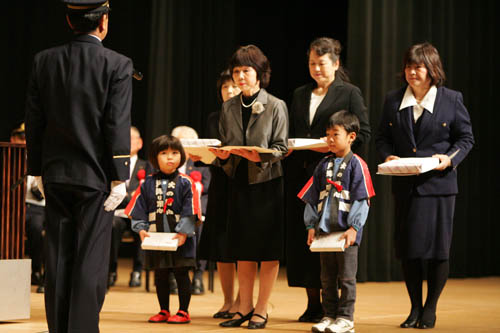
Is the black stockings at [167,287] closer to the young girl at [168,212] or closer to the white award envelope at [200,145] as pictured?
the young girl at [168,212]

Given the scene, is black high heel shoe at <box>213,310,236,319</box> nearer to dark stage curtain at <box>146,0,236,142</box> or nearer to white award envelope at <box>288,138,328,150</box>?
white award envelope at <box>288,138,328,150</box>

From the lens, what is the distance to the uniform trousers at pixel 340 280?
3600 mm

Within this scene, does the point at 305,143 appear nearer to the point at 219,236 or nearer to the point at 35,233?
the point at 219,236

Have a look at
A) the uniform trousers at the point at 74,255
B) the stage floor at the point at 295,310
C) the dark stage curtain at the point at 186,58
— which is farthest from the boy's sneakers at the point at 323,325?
the dark stage curtain at the point at 186,58

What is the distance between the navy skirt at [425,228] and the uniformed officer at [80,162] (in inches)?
68.9

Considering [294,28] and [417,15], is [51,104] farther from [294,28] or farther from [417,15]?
[294,28]

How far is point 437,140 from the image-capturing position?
399 cm

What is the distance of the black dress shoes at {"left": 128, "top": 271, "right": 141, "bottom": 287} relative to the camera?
20.3 ft

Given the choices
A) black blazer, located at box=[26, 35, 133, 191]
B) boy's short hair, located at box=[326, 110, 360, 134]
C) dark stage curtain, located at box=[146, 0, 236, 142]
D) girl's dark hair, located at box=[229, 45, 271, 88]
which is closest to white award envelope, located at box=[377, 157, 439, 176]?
boy's short hair, located at box=[326, 110, 360, 134]

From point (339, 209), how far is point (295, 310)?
1.26 metres

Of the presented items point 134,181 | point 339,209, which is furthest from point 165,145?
point 134,181

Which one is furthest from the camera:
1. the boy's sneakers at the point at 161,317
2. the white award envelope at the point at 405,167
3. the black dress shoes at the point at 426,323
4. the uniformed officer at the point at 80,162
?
the boy's sneakers at the point at 161,317

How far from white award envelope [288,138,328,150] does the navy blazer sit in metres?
0.46

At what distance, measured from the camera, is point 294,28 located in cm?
884
